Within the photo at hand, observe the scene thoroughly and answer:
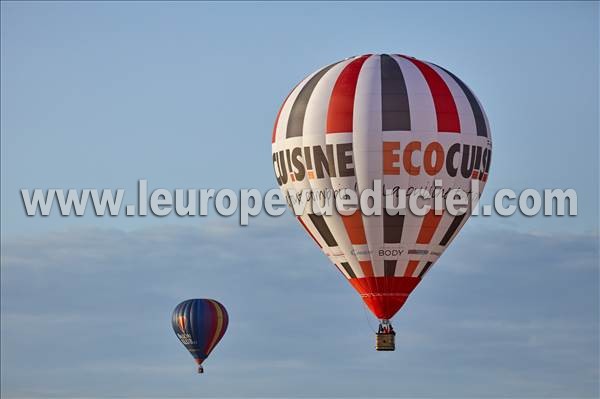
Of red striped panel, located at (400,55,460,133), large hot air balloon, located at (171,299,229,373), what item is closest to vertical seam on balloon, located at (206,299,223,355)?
large hot air balloon, located at (171,299,229,373)

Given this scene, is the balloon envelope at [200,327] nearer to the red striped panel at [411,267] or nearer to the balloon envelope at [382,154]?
the balloon envelope at [382,154]

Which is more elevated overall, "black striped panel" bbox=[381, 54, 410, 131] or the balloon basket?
"black striped panel" bbox=[381, 54, 410, 131]

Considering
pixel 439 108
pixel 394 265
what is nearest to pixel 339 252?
pixel 394 265

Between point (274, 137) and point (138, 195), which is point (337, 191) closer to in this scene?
point (274, 137)

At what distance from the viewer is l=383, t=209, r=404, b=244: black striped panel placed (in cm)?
5606

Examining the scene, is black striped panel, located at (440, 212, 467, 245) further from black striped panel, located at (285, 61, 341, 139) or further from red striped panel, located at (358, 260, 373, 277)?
black striped panel, located at (285, 61, 341, 139)

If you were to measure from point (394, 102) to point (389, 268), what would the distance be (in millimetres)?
5391

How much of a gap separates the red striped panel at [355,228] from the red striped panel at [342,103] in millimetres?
2773

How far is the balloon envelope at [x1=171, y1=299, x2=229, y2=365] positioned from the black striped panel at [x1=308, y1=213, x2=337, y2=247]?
2149 centimetres

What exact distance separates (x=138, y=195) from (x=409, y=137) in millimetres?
9309

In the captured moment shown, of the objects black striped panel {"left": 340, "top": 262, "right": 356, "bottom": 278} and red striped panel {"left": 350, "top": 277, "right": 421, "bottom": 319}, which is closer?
red striped panel {"left": 350, "top": 277, "right": 421, "bottom": 319}

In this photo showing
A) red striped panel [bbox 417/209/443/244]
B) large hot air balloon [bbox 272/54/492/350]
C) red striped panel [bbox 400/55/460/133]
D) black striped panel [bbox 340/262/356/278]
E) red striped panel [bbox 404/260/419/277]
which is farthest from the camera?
black striped panel [bbox 340/262/356/278]

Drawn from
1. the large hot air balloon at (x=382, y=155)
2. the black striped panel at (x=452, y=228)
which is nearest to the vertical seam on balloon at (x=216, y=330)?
the large hot air balloon at (x=382, y=155)

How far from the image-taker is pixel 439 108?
55.8 meters
